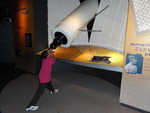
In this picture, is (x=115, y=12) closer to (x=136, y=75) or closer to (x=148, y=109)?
(x=136, y=75)

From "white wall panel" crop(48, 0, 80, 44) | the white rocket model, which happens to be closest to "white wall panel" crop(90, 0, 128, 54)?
the white rocket model

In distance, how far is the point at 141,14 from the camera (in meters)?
2.29

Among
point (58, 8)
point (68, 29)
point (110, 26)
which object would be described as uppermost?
point (58, 8)

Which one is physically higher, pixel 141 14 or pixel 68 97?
pixel 141 14

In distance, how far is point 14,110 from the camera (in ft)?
8.44

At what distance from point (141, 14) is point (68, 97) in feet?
8.47

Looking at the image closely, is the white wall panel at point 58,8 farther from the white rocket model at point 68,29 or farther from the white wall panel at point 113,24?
the white rocket model at point 68,29

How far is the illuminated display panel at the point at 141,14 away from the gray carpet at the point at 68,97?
70.7 inches

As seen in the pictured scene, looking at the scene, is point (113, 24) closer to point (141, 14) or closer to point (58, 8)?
point (141, 14)

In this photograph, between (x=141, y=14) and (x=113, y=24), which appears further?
(x=113, y=24)

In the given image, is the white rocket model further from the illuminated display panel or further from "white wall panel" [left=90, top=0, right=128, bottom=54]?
the illuminated display panel

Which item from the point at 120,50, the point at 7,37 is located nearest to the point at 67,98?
the point at 120,50

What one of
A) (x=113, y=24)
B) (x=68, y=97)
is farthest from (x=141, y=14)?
(x=68, y=97)

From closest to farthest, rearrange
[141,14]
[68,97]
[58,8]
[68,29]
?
1. [141,14]
2. [68,29]
3. [68,97]
4. [58,8]
